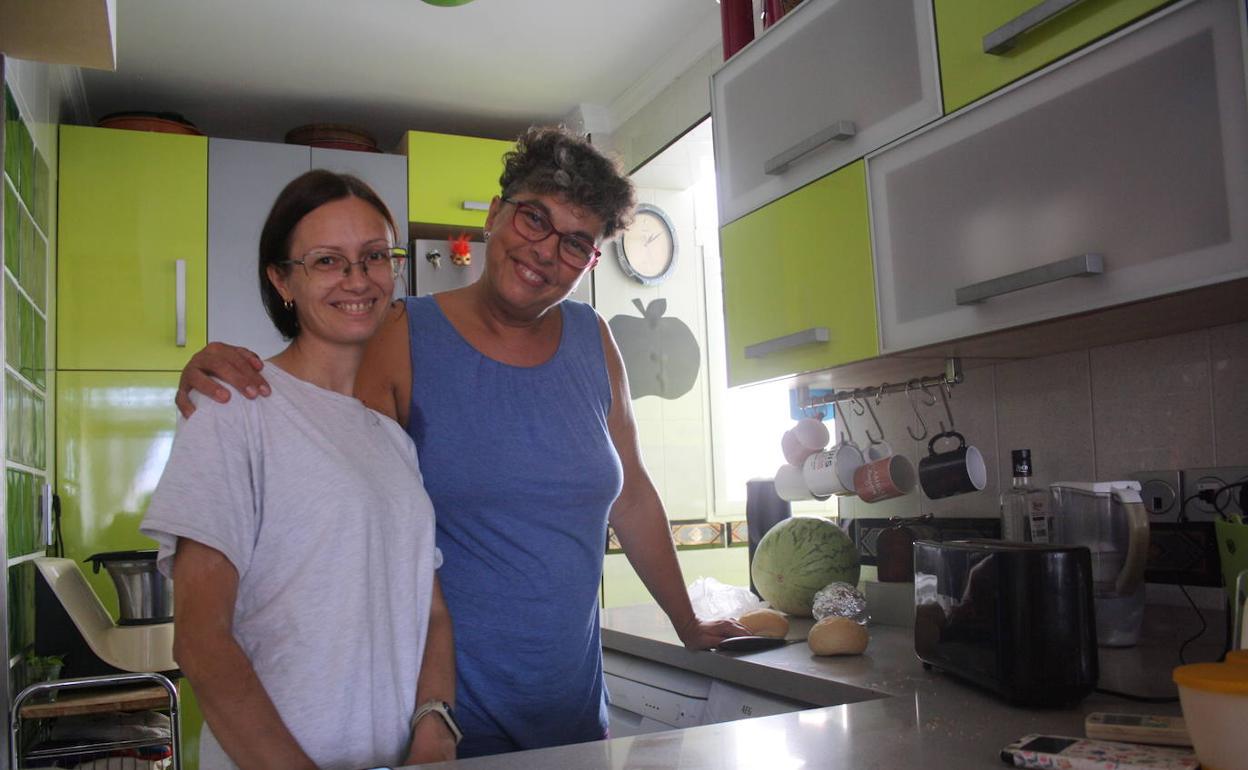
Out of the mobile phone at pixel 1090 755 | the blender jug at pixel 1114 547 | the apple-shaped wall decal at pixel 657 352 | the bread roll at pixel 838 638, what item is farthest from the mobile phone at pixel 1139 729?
the apple-shaped wall decal at pixel 657 352

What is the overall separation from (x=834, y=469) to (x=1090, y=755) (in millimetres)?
1211

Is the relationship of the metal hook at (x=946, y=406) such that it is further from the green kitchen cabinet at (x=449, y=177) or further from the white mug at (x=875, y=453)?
the green kitchen cabinet at (x=449, y=177)

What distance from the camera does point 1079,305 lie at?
1.34 m

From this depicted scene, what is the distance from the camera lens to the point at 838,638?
1.60 m

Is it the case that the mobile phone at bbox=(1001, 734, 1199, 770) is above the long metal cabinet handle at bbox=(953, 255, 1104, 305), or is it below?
below

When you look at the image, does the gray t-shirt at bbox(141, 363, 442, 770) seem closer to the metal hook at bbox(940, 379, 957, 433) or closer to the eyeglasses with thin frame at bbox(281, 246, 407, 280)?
the eyeglasses with thin frame at bbox(281, 246, 407, 280)

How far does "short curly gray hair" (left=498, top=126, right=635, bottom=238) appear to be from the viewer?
143 centimetres

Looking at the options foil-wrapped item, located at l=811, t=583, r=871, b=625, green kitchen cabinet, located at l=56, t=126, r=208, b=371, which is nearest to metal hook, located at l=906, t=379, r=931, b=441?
foil-wrapped item, located at l=811, t=583, r=871, b=625

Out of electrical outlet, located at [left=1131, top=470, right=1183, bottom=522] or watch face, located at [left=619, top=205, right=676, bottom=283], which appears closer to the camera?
electrical outlet, located at [left=1131, top=470, right=1183, bottom=522]

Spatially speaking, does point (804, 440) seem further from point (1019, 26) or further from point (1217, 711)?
point (1217, 711)

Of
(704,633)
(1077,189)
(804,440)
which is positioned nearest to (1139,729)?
(1077,189)

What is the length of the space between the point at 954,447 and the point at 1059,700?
2.93 ft

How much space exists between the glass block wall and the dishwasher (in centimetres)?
131

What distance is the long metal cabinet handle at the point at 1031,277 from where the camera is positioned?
4.25 feet
